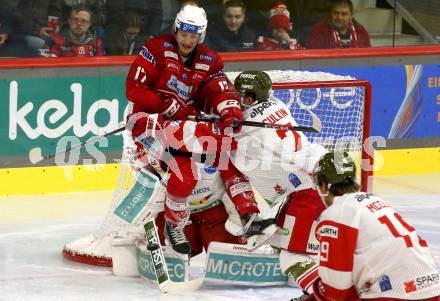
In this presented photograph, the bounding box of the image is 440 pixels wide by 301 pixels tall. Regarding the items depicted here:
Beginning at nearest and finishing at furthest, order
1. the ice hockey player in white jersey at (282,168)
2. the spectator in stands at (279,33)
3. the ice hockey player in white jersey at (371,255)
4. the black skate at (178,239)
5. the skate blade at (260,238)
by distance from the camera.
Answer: the ice hockey player in white jersey at (371,255)
the ice hockey player in white jersey at (282,168)
the skate blade at (260,238)
the black skate at (178,239)
the spectator in stands at (279,33)

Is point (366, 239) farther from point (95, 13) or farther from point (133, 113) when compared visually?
point (95, 13)

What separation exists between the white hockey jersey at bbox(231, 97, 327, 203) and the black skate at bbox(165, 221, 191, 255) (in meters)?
0.42

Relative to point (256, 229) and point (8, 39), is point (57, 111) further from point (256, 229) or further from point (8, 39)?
point (256, 229)

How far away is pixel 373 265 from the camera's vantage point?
380cm

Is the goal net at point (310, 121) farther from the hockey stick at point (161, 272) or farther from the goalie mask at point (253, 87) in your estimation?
the goalie mask at point (253, 87)

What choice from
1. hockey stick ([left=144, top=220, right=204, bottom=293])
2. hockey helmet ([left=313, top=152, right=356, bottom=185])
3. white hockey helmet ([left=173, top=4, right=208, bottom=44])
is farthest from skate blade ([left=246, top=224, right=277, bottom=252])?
hockey helmet ([left=313, top=152, right=356, bottom=185])

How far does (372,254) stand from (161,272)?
1.85 meters

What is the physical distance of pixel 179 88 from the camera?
5621 millimetres

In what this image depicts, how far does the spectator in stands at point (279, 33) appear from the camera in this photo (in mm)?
8047

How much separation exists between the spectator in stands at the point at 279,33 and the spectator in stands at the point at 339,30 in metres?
0.16

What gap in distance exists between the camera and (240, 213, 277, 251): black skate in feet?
17.4

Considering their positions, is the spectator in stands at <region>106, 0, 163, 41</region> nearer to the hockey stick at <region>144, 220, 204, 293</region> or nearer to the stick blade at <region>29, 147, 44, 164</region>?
the stick blade at <region>29, 147, 44, 164</region>

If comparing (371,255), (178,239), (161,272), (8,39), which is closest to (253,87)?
(178,239)

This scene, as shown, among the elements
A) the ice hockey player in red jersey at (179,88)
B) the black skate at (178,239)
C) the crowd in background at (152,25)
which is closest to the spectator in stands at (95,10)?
the crowd in background at (152,25)
